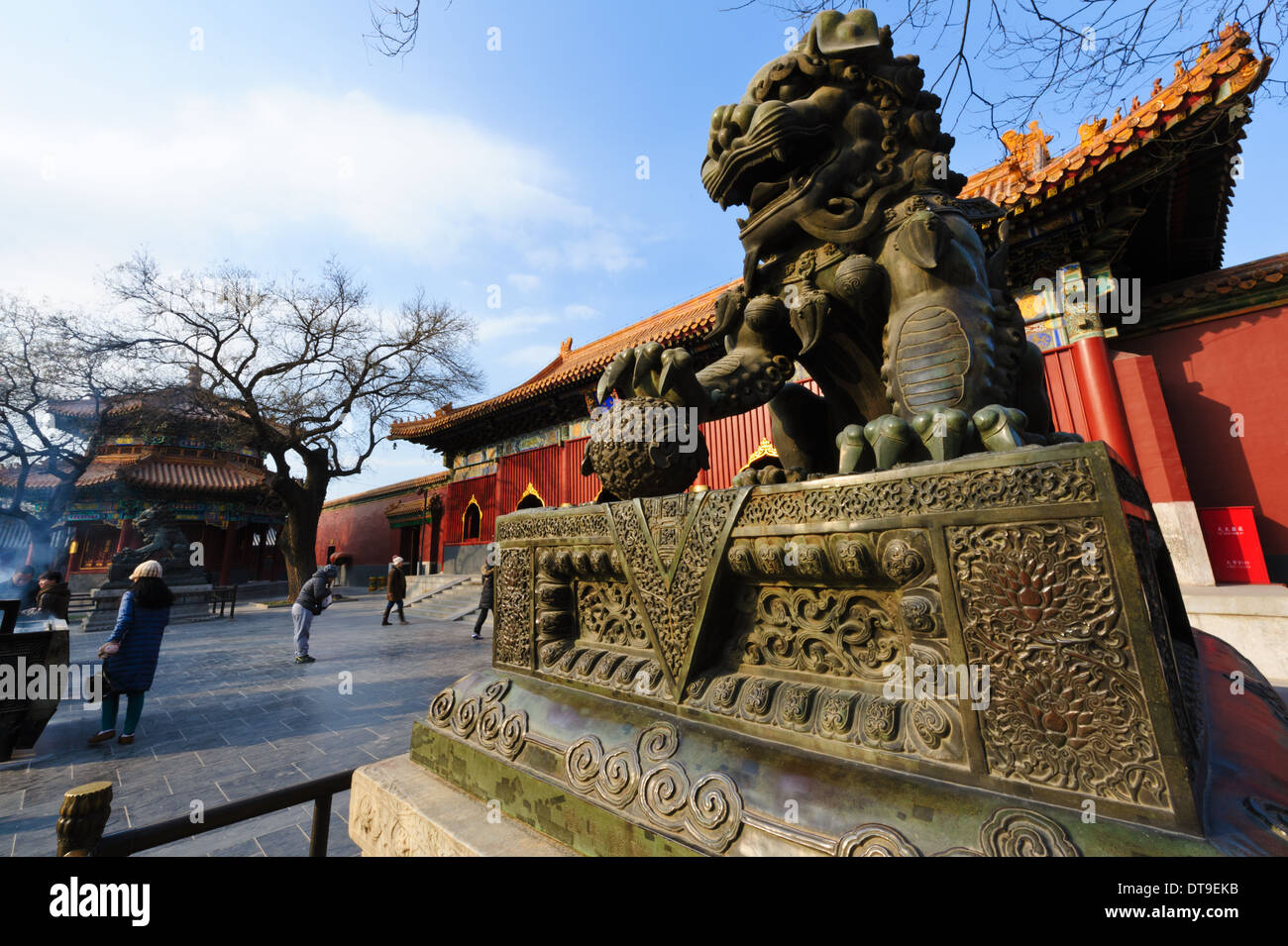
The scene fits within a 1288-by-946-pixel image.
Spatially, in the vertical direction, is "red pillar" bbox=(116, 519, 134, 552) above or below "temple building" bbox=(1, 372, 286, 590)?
below

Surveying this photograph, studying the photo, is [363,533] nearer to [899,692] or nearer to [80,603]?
[80,603]

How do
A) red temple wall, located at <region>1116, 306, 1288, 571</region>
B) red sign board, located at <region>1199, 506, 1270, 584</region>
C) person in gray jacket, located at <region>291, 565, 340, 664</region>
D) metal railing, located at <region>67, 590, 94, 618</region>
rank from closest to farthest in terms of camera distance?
red sign board, located at <region>1199, 506, 1270, 584</region> → red temple wall, located at <region>1116, 306, 1288, 571</region> → person in gray jacket, located at <region>291, 565, 340, 664</region> → metal railing, located at <region>67, 590, 94, 618</region>

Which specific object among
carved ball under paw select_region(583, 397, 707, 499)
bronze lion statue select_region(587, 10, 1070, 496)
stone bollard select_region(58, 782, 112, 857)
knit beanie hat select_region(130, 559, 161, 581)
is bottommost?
stone bollard select_region(58, 782, 112, 857)

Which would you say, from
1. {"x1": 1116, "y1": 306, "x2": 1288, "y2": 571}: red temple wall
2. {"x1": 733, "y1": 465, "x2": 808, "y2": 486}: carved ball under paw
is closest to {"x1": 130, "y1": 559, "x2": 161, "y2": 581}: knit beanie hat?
{"x1": 733, "y1": 465, "x2": 808, "y2": 486}: carved ball under paw

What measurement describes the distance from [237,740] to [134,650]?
1079mm

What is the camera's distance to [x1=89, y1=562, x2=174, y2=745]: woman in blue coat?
4.11m

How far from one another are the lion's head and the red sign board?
5.97m

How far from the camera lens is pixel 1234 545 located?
5.14 metres

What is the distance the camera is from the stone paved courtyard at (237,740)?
2805mm

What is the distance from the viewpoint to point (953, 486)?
3.36ft

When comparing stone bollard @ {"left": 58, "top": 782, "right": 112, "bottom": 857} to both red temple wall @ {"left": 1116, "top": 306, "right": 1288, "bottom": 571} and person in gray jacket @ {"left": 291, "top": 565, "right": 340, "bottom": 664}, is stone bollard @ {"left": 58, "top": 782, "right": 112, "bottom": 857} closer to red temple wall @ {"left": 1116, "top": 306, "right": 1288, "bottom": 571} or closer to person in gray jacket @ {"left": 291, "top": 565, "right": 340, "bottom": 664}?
person in gray jacket @ {"left": 291, "top": 565, "right": 340, "bottom": 664}

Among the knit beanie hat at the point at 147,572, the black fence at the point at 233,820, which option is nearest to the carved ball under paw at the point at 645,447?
the black fence at the point at 233,820

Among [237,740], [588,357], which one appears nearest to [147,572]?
[237,740]
